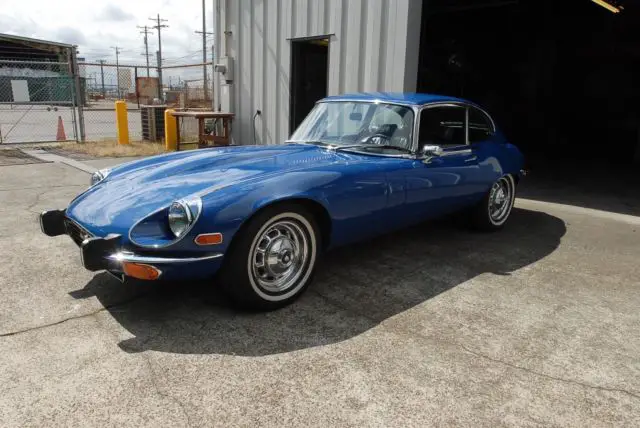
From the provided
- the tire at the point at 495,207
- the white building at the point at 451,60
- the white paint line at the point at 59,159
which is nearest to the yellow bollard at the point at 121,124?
the white paint line at the point at 59,159

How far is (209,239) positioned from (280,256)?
0.55m

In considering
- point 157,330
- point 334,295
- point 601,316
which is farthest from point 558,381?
point 157,330

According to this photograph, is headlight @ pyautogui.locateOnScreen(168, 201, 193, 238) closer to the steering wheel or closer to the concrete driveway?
the concrete driveway

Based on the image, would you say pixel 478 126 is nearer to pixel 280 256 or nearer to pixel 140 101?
pixel 280 256

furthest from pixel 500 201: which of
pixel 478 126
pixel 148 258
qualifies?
pixel 148 258

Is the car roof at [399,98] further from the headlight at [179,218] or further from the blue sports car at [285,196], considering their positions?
the headlight at [179,218]

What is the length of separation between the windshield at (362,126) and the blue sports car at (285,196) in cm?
1

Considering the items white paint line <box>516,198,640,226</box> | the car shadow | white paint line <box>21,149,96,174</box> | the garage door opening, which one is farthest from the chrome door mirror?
white paint line <box>21,149,96,174</box>

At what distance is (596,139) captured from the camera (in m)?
15.4

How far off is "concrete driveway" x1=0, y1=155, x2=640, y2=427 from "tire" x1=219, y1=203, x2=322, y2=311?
5.0 inches

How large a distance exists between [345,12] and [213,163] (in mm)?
5010

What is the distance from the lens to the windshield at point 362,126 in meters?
3.94

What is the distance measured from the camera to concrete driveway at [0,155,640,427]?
7.04ft

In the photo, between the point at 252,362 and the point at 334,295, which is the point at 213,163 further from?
the point at 252,362
